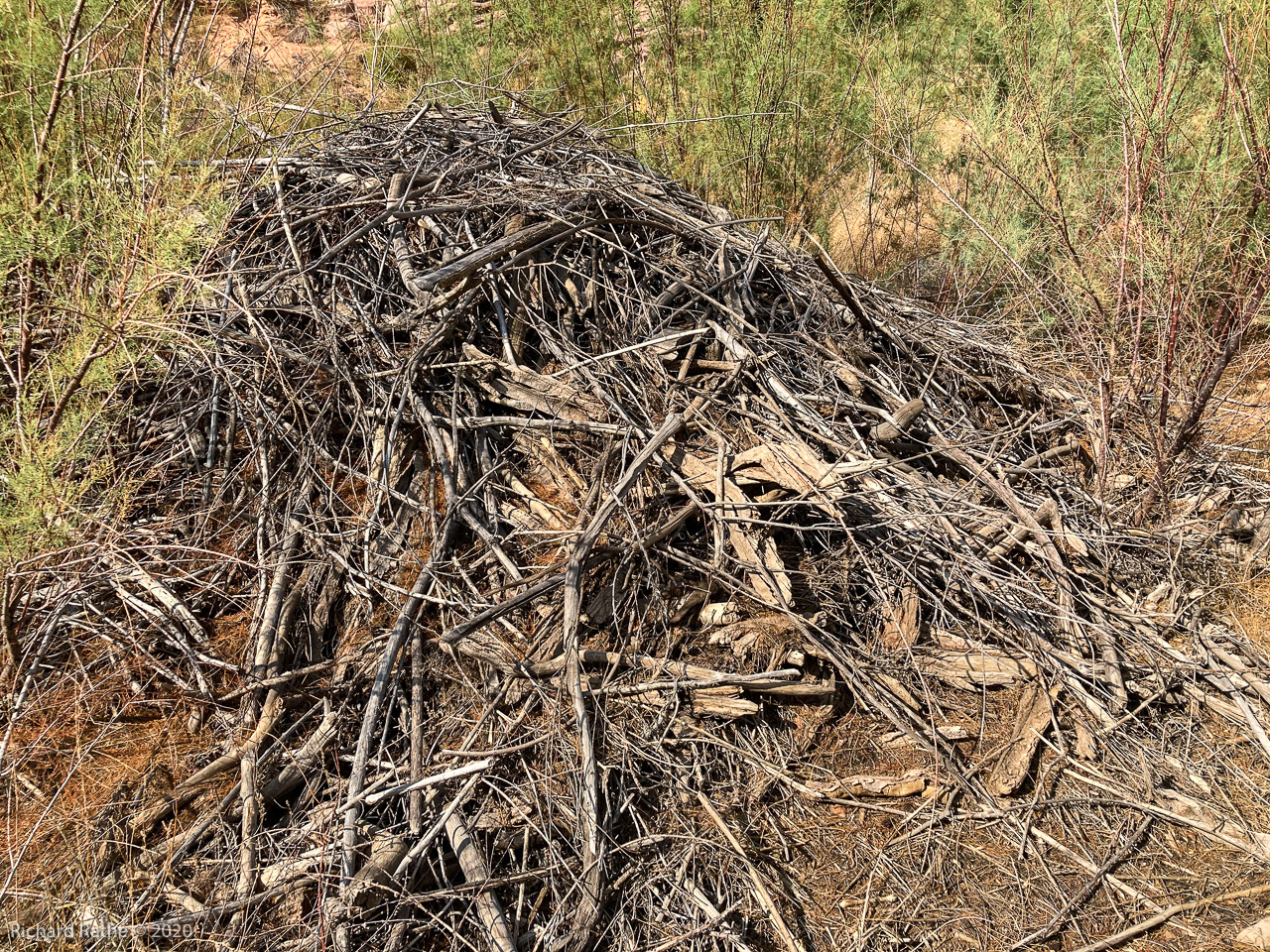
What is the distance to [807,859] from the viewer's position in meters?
2.30

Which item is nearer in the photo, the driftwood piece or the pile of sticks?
the pile of sticks

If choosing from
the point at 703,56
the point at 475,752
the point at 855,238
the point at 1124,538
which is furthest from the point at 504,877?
the point at 855,238

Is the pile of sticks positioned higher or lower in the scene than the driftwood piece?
higher

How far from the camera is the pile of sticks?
2117mm

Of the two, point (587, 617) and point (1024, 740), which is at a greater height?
point (587, 617)

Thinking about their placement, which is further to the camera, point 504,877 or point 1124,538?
point 1124,538

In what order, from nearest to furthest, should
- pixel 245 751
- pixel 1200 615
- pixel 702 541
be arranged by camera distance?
pixel 245 751 → pixel 702 541 → pixel 1200 615

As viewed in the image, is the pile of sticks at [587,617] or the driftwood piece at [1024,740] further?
the driftwood piece at [1024,740]

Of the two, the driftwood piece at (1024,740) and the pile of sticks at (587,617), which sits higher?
the pile of sticks at (587,617)

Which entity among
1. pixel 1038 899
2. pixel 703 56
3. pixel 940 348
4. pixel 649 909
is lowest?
pixel 1038 899

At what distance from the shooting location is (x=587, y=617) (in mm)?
2494

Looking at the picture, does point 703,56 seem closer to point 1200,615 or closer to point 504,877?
point 1200,615

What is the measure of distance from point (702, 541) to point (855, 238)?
3.61m

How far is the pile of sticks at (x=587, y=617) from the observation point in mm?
2117
